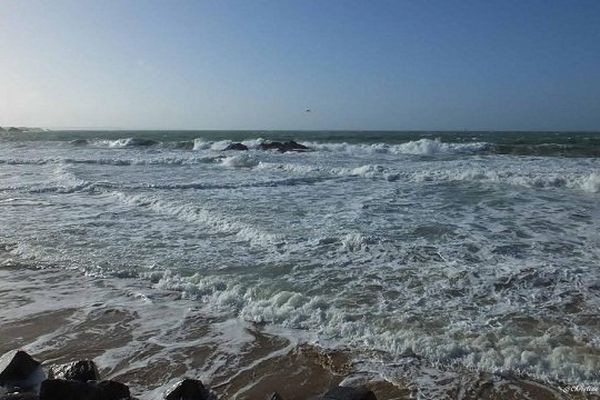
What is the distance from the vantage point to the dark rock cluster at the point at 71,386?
360 cm

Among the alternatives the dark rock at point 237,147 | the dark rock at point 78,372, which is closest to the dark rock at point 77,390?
the dark rock at point 78,372

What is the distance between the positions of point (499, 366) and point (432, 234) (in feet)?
15.4

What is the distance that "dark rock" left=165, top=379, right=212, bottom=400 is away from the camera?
388 cm

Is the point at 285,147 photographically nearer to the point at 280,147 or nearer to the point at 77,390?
the point at 280,147

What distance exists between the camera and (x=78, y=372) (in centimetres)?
406

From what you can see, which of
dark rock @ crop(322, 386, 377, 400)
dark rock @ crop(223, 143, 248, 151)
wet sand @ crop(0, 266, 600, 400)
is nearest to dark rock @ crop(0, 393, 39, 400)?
wet sand @ crop(0, 266, 600, 400)

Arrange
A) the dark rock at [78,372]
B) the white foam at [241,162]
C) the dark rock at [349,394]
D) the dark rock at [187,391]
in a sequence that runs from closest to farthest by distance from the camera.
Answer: the dark rock at [349,394] < the dark rock at [187,391] < the dark rock at [78,372] < the white foam at [241,162]

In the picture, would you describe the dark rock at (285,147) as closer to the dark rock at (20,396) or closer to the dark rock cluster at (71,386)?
the dark rock cluster at (71,386)

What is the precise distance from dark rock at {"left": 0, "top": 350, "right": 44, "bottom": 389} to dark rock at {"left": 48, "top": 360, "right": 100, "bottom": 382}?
0.13m

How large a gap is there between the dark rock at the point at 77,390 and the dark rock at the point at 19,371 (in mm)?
590

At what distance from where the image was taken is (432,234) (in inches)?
356

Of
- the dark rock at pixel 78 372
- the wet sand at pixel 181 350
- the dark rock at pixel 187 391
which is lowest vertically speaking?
the wet sand at pixel 181 350

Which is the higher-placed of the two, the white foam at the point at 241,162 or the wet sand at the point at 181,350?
the white foam at the point at 241,162

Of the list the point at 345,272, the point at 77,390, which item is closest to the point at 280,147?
the point at 345,272
